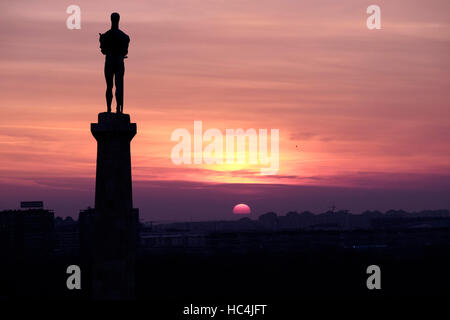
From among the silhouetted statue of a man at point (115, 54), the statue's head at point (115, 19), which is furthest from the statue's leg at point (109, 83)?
the statue's head at point (115, 19)

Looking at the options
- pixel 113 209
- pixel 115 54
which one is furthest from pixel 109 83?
pixel 113 209

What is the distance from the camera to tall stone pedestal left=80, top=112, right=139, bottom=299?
119 feet

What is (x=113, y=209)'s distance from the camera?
36719mm

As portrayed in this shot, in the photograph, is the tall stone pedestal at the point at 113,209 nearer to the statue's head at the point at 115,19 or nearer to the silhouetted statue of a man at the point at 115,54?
the silhouetted statue of a man at the point at 115,54

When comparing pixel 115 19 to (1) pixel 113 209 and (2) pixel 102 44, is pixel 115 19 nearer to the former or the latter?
(2) pixel 102 44

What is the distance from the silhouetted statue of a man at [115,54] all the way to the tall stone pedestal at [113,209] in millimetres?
1499

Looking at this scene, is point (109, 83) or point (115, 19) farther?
point (109, 83)

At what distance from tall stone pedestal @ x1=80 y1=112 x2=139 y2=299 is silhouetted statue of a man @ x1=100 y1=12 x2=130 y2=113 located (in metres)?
1.50

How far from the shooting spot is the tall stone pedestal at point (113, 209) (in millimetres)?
36406

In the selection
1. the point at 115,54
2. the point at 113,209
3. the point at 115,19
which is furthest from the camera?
the point at 115,54

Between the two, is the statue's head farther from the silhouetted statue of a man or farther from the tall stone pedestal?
the tall stone pedestal

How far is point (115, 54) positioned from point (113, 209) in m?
6.26
